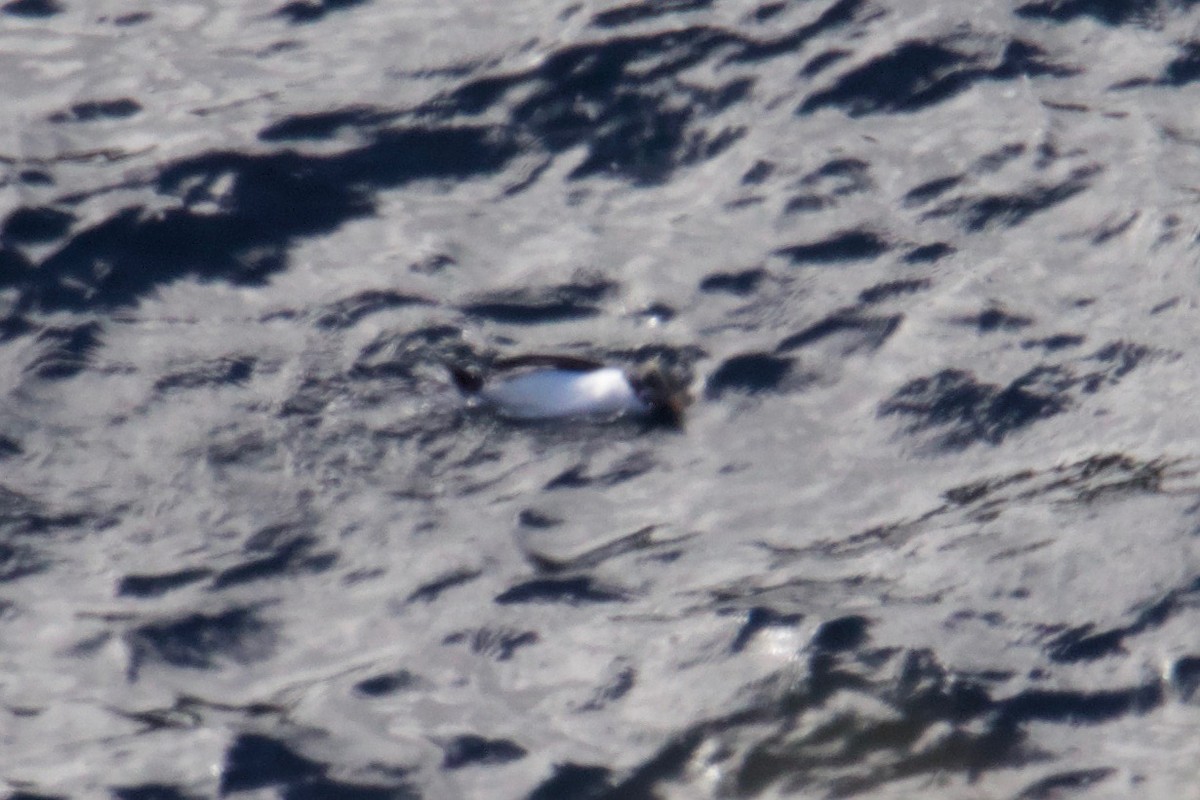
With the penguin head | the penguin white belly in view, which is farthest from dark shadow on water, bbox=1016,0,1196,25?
the penguin white belly

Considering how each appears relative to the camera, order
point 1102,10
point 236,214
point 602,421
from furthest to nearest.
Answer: point 1102,10 → point 236,214 → point 602,421

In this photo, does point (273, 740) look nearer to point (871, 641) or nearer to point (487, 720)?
point (487, 720)

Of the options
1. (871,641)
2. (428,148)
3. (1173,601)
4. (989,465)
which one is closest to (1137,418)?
(989,465)

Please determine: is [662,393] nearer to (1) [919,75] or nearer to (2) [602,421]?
(2) [602,421]

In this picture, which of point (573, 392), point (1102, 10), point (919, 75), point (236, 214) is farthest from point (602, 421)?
point (1102, 10)

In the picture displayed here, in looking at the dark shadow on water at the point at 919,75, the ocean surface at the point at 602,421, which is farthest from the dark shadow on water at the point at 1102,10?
the dark shadow on water at the point at 919,75
